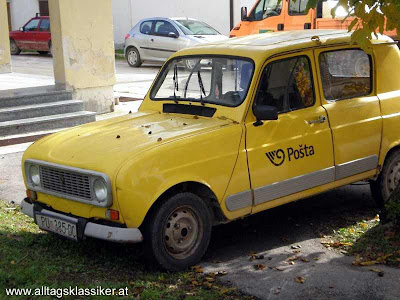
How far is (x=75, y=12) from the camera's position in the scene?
1298 cm

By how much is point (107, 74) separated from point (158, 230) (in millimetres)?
8614

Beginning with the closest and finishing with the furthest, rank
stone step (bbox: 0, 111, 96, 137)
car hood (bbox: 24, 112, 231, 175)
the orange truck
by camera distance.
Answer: car hood (bbox: 24, 112, 231, 175) → stone step (bbox: 0, 111, 96, 137) → the orange truck

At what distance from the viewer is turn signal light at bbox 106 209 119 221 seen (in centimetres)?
536

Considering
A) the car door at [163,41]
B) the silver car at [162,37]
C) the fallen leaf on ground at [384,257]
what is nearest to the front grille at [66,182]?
the fallen leaf on ground at [384,257]

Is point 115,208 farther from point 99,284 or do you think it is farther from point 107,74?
point 107,74

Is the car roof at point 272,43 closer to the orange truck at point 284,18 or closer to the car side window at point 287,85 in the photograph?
the car side window at point 287,85

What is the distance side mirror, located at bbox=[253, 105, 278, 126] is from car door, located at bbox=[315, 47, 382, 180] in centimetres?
83

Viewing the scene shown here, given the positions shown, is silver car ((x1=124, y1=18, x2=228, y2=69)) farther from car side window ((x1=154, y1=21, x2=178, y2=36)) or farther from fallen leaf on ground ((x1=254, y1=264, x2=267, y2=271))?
fallen leaf on ground ((x1=254, y1=264, x2=267, y2=271))

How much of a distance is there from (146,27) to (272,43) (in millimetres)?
16744

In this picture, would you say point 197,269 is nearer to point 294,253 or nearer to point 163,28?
point 294,253

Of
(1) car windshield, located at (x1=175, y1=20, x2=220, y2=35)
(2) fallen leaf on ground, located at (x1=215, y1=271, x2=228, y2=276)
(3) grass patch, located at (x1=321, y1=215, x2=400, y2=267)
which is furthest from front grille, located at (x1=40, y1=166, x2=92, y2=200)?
(1) car windshield, located at (x1=175, y1=20, x2=220, y2=35)

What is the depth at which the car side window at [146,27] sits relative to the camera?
22.8 meters

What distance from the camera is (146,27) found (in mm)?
22875

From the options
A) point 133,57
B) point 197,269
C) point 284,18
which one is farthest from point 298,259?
point 133,57
